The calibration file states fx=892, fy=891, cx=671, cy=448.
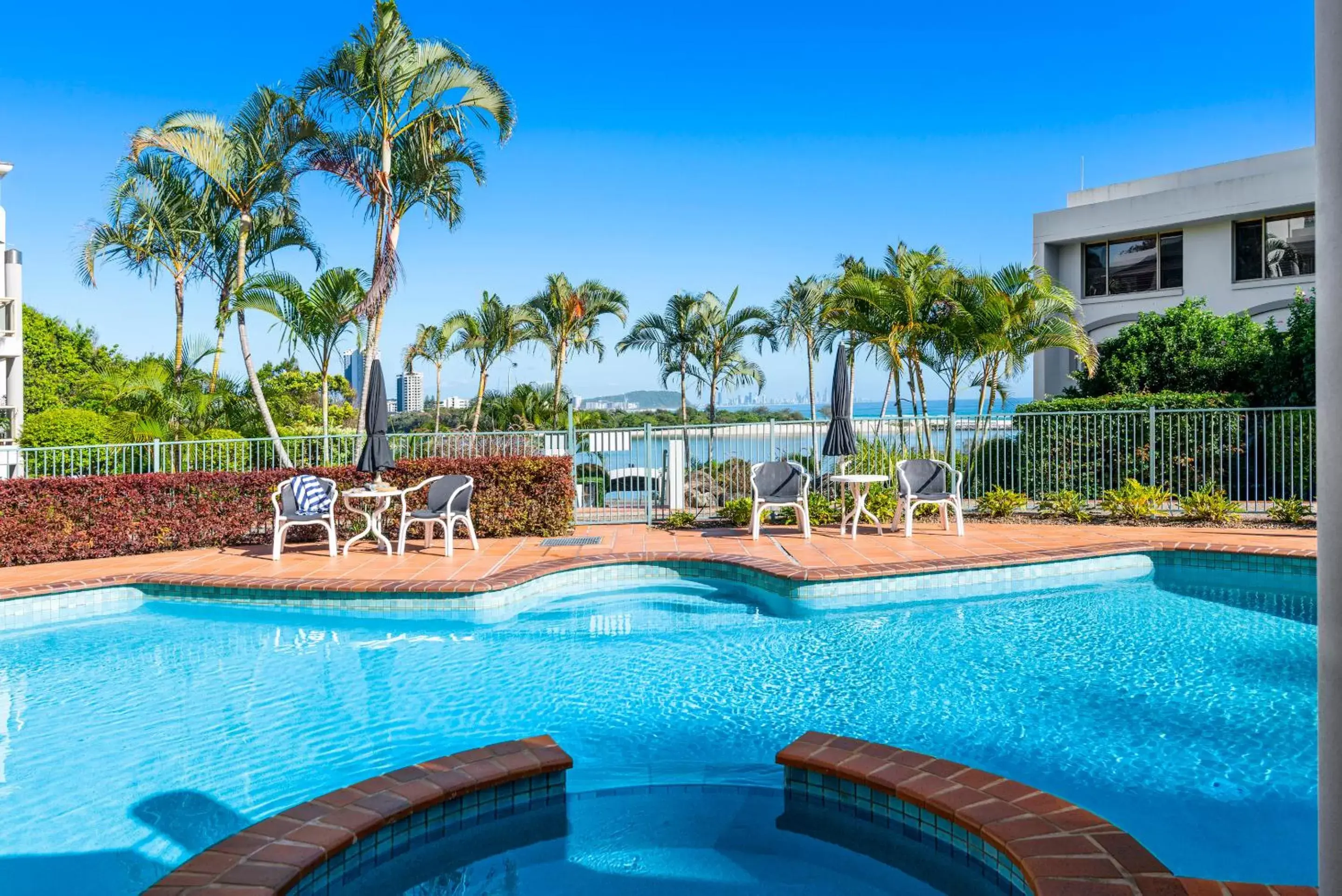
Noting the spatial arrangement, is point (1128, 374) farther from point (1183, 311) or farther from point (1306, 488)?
point (1306, 488)

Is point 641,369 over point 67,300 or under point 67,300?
under

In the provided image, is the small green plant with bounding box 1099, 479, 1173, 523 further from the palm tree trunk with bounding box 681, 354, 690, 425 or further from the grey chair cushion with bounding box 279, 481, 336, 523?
the palm tree trunk with bounding box 681, 354, 690, 425

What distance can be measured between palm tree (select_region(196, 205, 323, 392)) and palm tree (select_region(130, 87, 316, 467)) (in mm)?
208

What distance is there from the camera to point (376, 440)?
32.2ft

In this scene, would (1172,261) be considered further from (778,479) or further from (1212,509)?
(778,479)

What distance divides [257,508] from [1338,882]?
35.9ft

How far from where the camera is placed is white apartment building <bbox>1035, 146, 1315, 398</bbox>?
18938mm

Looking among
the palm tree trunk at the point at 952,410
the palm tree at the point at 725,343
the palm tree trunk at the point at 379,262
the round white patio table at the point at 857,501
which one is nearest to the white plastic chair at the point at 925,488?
the round white patio table at the point at 857,501

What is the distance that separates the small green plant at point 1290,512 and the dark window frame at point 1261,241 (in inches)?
391

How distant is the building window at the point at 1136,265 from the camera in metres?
20.5

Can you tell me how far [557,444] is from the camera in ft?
41.1

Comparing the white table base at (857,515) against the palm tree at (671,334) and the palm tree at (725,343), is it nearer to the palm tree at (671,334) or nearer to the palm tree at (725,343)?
the palm tree at (725,343)

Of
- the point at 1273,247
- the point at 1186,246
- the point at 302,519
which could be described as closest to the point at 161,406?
the point at 302,519

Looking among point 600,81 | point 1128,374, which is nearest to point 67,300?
point 600,81
